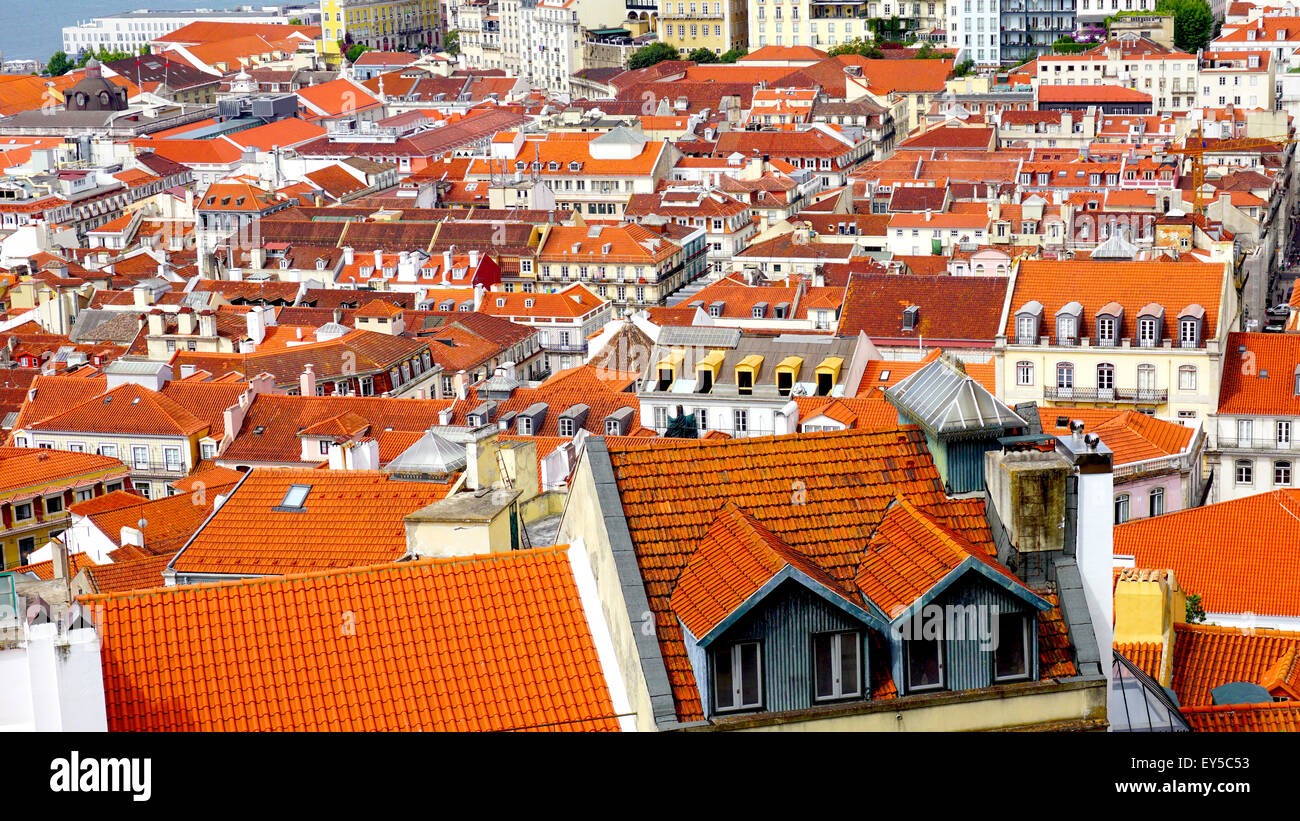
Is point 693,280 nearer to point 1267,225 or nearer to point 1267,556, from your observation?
point 1267,225

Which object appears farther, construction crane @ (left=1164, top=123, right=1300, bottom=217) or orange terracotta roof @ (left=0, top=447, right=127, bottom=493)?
construction crane @ (left=1164, top=123, right=1300, bottom=217)

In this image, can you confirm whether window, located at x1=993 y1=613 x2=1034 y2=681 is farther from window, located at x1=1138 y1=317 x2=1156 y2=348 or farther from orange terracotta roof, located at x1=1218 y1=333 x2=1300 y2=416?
orange terracotta roof, located at x1=1218 y1=333 x2=1300 y2=416

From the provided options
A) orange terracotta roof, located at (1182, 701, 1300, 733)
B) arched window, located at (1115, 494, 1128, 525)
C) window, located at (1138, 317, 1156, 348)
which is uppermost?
orange terracotta roof, located at (1182, 701, 1300, 733)

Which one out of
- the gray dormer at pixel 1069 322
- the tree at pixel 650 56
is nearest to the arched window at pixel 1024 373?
the gray dormer at pixel 1069 322

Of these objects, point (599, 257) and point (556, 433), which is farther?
point (599, 257)

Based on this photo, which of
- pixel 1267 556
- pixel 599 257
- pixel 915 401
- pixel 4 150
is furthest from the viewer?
pixel 4 150

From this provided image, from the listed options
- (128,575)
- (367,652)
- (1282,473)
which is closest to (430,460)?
(128,575)

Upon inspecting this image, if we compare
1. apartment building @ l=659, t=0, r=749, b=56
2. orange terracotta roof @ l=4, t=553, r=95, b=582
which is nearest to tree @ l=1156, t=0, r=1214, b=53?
apartment building @ l=659, t=0, r=749, b=56

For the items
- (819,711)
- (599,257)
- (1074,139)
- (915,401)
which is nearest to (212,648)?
(819,711)
